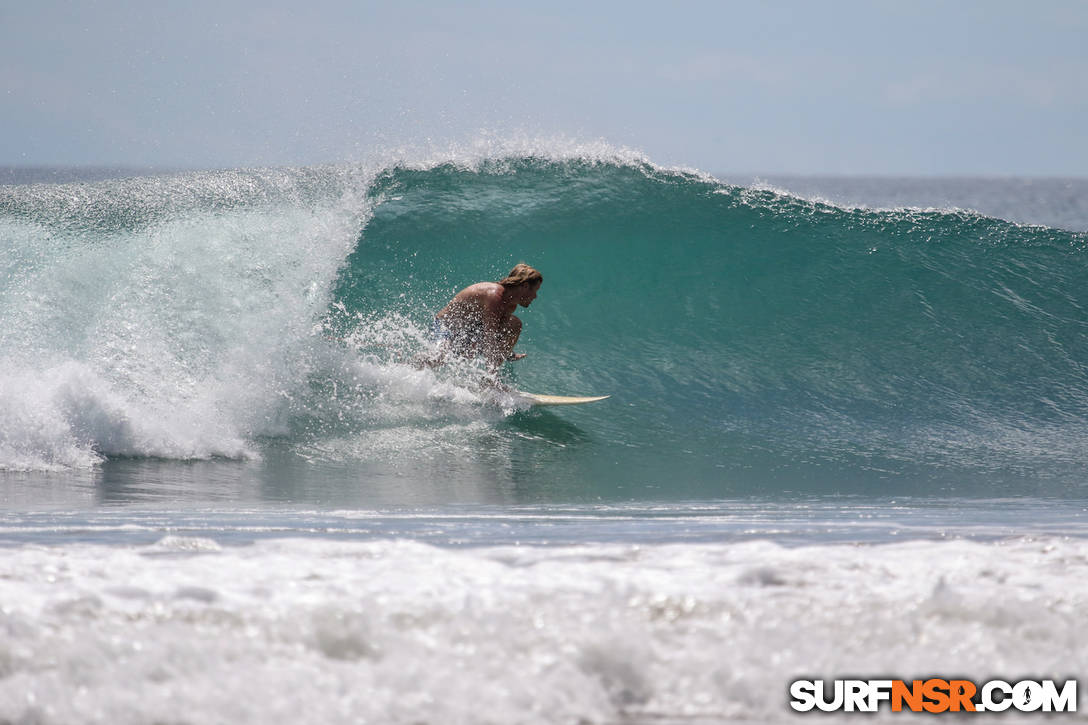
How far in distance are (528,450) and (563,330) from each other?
3.03 meters

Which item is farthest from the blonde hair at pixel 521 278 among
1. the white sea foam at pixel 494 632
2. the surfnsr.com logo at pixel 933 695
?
the surfnsr.com logo at pixel 933 695

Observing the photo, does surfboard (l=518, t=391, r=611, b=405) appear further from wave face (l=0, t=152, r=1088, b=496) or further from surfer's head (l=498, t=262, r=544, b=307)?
surfer's head (l=498, t=262, r=544, b=307)

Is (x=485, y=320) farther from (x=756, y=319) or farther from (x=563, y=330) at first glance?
(x=756, y=319)

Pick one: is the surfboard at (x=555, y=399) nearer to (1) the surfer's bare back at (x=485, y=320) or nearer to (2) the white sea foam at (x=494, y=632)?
(1) the surfer's bare back at (x=485, y=320)

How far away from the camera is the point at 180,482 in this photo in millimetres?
5238

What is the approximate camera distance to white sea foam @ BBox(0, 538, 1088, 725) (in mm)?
2102

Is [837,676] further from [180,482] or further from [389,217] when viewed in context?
[389,217]

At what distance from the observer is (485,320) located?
7.10 m

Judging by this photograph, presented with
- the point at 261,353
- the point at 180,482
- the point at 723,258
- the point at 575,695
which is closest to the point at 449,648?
the point at 575,695

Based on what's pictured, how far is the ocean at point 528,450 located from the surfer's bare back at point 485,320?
26 centimetres

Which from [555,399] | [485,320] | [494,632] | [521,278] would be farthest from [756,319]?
[494,632]

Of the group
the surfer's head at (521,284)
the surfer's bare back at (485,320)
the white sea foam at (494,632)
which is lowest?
the white sea foam at (494,632)

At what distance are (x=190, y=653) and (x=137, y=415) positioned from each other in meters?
4.05

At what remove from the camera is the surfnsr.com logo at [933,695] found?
212 cm
